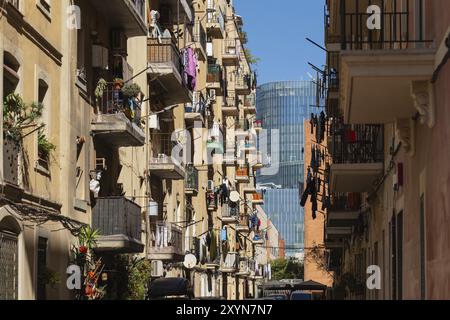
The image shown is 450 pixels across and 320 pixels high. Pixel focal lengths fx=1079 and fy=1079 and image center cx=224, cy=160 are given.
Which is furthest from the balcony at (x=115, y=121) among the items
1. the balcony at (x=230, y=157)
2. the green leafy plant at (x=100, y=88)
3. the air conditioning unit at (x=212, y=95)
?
the balcony at (x=230, y=157)

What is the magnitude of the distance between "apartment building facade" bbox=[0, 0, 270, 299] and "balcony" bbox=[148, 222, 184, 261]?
0.05 m

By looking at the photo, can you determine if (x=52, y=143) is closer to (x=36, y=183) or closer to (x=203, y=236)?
(x=36, y=183)

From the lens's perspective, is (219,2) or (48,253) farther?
(219,2)

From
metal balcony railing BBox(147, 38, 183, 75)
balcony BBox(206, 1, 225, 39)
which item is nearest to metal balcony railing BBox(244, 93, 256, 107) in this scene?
balcony BBox(206, 1, 225, 39)

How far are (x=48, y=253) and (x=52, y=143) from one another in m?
2.48

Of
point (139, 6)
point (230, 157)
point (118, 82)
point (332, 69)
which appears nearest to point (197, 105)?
point (332, 69)

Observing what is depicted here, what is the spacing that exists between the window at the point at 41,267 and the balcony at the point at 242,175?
6021 cm

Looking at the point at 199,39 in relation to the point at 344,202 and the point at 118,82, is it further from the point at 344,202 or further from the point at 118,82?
the point at 118,82

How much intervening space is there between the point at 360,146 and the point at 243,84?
56.8 meters

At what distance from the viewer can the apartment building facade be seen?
69.5 ft

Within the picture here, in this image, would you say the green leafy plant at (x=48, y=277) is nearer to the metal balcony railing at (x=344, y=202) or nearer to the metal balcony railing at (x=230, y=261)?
the metal balcony railing at (x=344, y=202)

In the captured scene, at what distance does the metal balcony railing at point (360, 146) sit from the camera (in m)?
27.5

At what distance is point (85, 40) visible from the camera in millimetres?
28797
